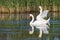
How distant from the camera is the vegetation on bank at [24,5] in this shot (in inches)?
1286

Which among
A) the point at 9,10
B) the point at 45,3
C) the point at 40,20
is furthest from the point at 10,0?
the point at 40,20

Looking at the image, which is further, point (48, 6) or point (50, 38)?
point (48, 6)

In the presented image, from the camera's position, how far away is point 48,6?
108ft

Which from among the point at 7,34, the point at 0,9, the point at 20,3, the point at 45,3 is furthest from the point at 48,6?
the point at 7,34

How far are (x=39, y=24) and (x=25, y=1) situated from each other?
466 inches

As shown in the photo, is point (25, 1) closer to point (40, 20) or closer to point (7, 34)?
point (40, 20)

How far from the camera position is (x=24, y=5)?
3322 centimetres

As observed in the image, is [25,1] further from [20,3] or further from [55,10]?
[55,10]

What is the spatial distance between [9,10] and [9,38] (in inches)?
735

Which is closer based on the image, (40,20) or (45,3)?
(40,20)

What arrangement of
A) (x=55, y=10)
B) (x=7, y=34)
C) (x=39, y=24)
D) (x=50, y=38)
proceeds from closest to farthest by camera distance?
1. (x=50, y=38)
2. (x=7, y=34)
3. (x=39, y=24)
4. (x=55, y=10)

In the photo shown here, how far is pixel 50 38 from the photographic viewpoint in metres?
14.2

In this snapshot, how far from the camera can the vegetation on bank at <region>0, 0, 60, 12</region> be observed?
107ft

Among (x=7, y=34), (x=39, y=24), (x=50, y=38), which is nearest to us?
(x=50, y=38)
